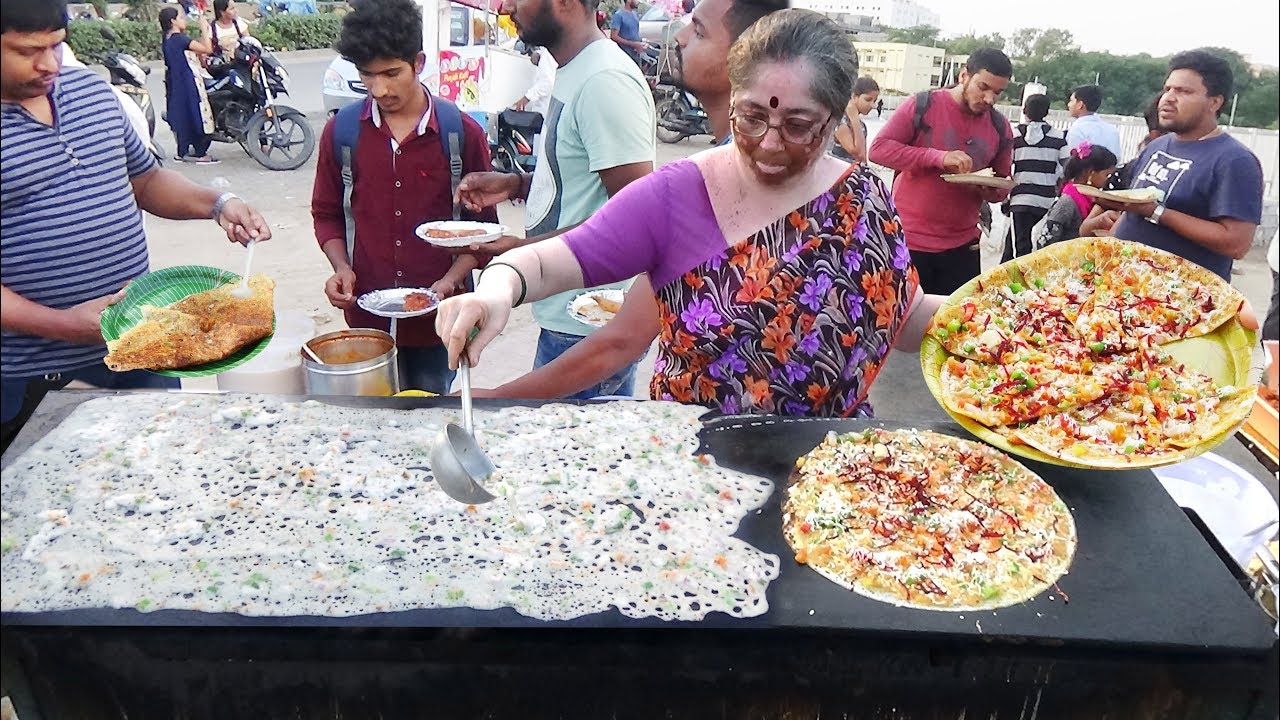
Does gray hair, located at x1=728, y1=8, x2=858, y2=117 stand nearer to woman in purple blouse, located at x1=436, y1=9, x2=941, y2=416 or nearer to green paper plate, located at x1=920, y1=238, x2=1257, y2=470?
woman in purple blouse, located at x1=436, y1=9, x2=941, y2=416

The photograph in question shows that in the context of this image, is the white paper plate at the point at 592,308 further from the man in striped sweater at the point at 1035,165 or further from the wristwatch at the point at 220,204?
the man in striped sweater at the point at 1035,165

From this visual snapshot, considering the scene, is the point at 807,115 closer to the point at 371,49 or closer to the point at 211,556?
the point at 211,556

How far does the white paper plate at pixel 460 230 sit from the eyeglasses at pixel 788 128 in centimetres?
121

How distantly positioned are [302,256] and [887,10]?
4.88m

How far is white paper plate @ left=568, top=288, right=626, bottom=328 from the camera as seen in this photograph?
2.65 m

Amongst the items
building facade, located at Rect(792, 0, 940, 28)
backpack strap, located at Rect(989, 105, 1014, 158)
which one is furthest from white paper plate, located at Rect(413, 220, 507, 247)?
backpack strap, located at Rect(989, 105, 1014, 158)

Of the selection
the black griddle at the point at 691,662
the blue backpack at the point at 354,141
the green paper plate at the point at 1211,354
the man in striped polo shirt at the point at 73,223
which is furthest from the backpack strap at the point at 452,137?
the black griddle at the point at 691,662

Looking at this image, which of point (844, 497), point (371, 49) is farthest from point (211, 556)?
point (371, 49)

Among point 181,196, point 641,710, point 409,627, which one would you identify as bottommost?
point 641,710

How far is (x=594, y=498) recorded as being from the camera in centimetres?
159

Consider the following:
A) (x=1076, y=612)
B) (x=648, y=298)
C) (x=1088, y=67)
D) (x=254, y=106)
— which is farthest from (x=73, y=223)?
(x=254, y=106)

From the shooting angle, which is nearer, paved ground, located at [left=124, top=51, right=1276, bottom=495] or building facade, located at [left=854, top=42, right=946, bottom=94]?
building facade, located at [left=854, top=42, right=946, bottom=94]

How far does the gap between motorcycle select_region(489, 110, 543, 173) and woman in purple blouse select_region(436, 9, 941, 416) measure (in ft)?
21.6

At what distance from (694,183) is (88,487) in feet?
4.36
